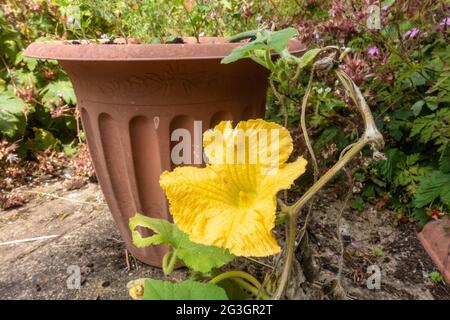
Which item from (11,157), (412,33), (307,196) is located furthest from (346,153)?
(11,157)

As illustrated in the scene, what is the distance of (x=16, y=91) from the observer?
2207mm

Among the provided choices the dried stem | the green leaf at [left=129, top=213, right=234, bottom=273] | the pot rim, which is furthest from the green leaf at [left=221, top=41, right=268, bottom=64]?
the green leaf at [left=129, top=213, right=234, bottom=273]

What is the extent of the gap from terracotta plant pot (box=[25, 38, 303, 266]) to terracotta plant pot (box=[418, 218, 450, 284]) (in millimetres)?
764

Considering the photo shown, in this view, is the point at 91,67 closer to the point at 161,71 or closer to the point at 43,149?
the point at 161,71

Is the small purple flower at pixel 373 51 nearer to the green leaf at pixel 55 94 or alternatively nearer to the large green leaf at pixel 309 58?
the large green leaf at pixel 309 58

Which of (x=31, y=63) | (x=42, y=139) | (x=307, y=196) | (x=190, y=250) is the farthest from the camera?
(x=42, y=139)

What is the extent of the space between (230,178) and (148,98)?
0.37 meters

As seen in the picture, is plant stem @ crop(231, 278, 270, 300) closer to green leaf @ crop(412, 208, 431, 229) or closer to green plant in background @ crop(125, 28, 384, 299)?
green plant in background @ crop(125, 28, 384, 299)

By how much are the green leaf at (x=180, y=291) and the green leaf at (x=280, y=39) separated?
1.51 ft

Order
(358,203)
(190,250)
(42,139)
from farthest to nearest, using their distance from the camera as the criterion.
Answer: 1. (42,139)
2. (358,203)
3. (190,250)

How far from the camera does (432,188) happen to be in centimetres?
133

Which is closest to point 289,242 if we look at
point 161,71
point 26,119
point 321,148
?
point 161,71

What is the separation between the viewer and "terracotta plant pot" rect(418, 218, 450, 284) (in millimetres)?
1257

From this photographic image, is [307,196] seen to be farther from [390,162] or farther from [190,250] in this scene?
[390,162]
